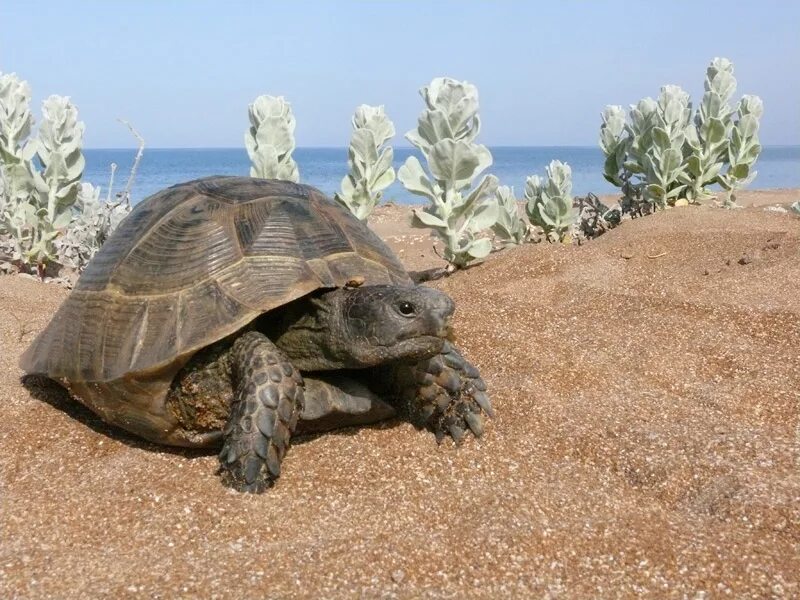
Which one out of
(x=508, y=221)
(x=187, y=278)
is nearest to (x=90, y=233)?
(x=508, y=221)

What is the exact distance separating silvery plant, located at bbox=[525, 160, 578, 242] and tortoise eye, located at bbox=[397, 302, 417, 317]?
4286 mm

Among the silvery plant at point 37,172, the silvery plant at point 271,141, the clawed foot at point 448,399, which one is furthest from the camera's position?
the silvery plant at point 37,172

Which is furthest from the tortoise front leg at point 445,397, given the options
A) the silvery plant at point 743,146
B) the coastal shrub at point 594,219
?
the silvery plant at point 743,146

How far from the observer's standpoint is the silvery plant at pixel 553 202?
669 cm

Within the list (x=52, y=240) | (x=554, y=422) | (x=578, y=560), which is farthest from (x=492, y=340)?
(x=52, y=240)

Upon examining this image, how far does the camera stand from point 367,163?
20.4 ft

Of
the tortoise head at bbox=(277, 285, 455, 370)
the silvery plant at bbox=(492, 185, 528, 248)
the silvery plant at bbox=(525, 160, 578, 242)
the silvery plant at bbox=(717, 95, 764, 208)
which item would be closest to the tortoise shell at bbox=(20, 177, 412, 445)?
the tortoise head at bbox=(277, 285, 455, 370)

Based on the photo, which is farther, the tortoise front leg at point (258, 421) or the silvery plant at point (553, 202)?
the silvery plant at point (553, 202)

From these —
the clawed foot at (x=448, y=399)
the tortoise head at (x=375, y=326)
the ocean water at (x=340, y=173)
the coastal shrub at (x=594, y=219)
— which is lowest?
the ocean water at (x=340, y=173)

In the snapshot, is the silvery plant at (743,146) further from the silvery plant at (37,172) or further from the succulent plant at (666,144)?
A: the silvery plant at (37,172)

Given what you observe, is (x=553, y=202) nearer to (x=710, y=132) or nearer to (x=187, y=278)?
(x=710, y=132)

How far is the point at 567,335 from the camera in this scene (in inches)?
170

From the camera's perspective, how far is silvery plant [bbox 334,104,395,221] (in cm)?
620

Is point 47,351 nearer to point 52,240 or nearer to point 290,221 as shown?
point 290,221
